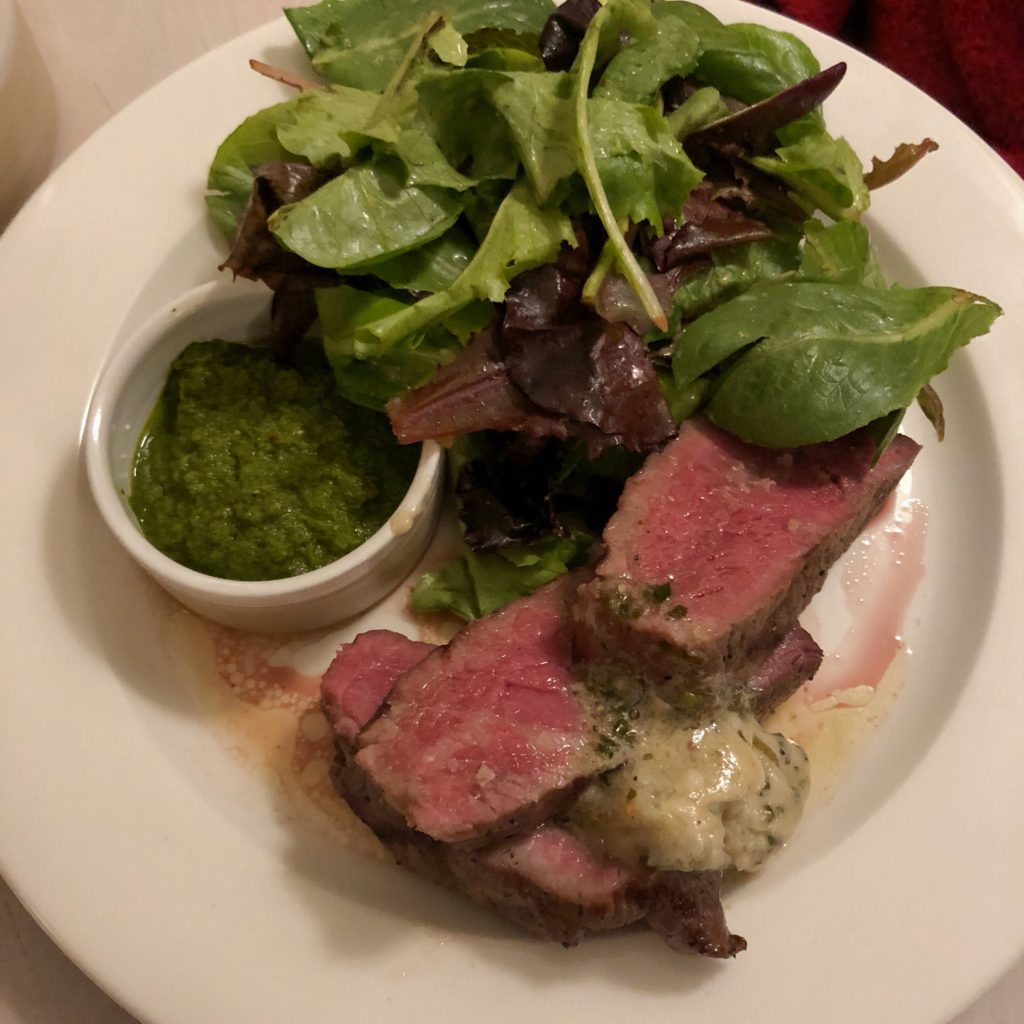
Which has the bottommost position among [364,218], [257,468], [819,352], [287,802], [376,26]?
[287,802]

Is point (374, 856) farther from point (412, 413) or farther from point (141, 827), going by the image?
point (412, 413)

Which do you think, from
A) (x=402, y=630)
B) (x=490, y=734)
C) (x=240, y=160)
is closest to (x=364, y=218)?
(x=240, y=160)

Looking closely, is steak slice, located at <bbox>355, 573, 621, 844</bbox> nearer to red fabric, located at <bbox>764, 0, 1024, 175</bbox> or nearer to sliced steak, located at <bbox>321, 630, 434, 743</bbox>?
sliced steak, located at <bbox>321, 630, 434, 743</bbox>

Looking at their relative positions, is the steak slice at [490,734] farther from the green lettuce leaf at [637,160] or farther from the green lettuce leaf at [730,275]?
the green lettuce leaf at [637,160]

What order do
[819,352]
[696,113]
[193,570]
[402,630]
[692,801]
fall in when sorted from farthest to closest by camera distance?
[402,630]
[696,113]
[193,570]
[819,352]
[692,801]

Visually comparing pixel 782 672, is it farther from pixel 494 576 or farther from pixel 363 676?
pixel 363 676

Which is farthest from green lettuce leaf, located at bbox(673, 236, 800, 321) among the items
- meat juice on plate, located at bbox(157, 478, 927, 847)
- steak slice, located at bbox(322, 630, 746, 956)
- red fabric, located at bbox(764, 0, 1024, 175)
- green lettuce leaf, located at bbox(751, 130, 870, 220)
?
red fabric, located at bbox(764, 0, 1024, 175)

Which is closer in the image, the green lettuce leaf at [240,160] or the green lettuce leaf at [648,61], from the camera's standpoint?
the green lettuce leaf at [648,61]

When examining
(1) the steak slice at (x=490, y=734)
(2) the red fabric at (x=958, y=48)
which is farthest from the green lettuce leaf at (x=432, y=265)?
(2) the red fabric at (x=958, y=48)
